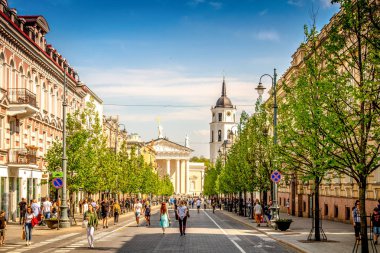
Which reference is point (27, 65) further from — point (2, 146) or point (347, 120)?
point (347, 120)

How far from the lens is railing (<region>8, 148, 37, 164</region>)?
41.5 meters

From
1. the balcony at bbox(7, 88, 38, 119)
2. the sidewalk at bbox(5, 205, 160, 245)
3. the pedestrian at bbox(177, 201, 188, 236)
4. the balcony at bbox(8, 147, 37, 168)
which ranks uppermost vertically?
the balcony at bbox(7, 88, 38, 119)

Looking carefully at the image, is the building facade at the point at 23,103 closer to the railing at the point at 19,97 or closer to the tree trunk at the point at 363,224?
the railing at the point at 19,97

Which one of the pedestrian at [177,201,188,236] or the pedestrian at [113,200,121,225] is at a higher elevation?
the pedestrian at [177,201,188,236]

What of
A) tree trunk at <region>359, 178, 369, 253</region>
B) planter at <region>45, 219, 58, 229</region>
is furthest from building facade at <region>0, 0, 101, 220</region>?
tree trunk at <region>359, 178, 369, 253</region>

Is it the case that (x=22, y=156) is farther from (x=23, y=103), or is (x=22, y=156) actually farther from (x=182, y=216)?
(x=182, y=216)

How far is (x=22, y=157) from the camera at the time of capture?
1681 inches

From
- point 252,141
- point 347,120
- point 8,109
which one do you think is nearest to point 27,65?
point 8,109

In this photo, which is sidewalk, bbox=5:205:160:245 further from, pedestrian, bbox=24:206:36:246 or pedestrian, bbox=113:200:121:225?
pedestrian, bbox=113:200:121:225

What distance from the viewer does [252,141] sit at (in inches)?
2077

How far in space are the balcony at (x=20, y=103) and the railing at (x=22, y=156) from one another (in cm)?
225

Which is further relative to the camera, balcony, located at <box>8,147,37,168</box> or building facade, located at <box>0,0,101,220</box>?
balcony, located at <box>8,147,37,168</box>

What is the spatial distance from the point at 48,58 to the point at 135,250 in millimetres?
30252

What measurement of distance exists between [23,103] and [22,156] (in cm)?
355
